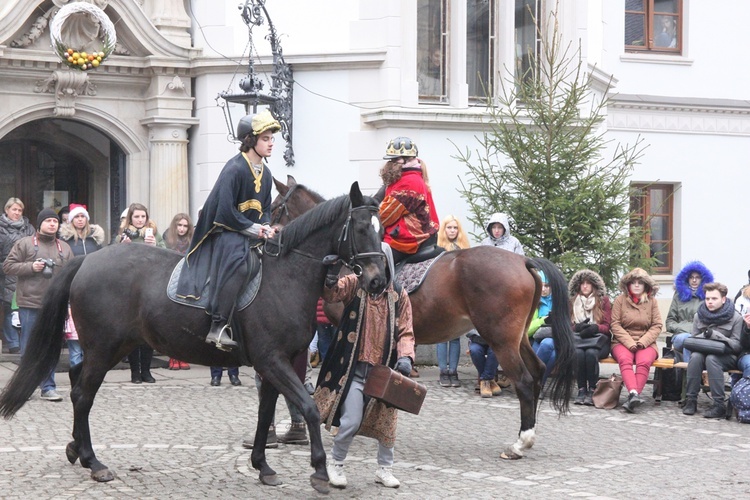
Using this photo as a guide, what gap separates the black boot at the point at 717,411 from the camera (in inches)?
436

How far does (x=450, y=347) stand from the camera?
1290 cm

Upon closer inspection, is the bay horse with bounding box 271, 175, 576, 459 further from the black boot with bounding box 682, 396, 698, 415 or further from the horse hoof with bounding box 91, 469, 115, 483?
the horse hoof with bounding box 91, 469, 115, 483

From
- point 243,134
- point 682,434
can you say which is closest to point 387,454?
point 243,134

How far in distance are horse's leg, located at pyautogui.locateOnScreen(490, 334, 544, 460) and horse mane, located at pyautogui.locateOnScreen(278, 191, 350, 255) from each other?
2.50 meters

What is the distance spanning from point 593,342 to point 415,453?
3.70 metres

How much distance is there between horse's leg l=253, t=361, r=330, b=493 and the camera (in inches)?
279

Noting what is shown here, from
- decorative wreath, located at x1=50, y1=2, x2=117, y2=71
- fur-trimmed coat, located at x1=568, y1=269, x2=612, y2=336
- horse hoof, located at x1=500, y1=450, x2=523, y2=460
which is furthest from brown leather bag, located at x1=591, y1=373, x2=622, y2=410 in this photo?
decorative wreath, located at x1=50, y1=2, x2=117, y2=71

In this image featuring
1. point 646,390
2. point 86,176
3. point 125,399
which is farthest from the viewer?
point 86,176

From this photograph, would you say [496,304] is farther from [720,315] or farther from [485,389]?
[720,315]

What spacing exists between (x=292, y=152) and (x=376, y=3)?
88.1 inches

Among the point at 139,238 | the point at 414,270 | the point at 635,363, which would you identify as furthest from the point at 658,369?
the point at 139,238

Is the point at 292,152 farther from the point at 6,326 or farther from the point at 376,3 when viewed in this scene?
the point at 6,326

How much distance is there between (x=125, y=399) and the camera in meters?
11.4

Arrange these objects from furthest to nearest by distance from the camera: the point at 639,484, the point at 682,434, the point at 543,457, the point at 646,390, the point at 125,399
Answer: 1. the point at 646,390
2. the point at 125,399
3. the point at 682,434
4. the point at 543,457
5. the point at 639,484
